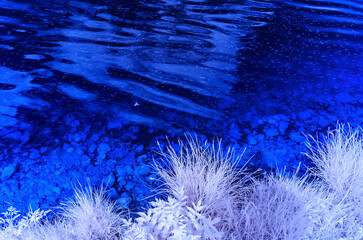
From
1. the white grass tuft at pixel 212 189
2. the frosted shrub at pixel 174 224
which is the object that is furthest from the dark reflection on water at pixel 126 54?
the frosted shrub at pixel 174 224

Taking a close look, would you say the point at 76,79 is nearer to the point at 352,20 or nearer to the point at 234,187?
the point at 234,187

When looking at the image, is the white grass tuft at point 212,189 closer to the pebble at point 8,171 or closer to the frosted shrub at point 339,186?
the frosted shrub at point 339,186

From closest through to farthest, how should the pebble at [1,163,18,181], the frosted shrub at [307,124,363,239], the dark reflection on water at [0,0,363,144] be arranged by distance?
the frosted shrub at [307,124,363,239] < the pebble at [1,163,18,181] < the dark reflection on water at [0,0,363,144]

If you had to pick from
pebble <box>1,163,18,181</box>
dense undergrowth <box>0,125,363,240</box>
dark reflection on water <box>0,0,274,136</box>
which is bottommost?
pebble <box>1,163,18,181</box>

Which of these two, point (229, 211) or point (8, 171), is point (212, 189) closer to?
point (229, 211)

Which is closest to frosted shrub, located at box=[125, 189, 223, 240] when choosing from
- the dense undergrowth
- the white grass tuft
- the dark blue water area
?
the dense undergrowth

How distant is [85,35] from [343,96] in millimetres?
2405

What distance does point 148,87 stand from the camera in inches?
99.3

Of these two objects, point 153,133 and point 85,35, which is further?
point 85,35

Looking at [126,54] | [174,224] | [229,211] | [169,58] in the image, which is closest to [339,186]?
[229,211]

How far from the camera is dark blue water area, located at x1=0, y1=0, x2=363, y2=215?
1.85 m

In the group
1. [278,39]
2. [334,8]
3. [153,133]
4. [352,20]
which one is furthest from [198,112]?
[334,8]

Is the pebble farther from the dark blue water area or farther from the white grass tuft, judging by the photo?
the white grass tuft

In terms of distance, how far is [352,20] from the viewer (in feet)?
12.8
